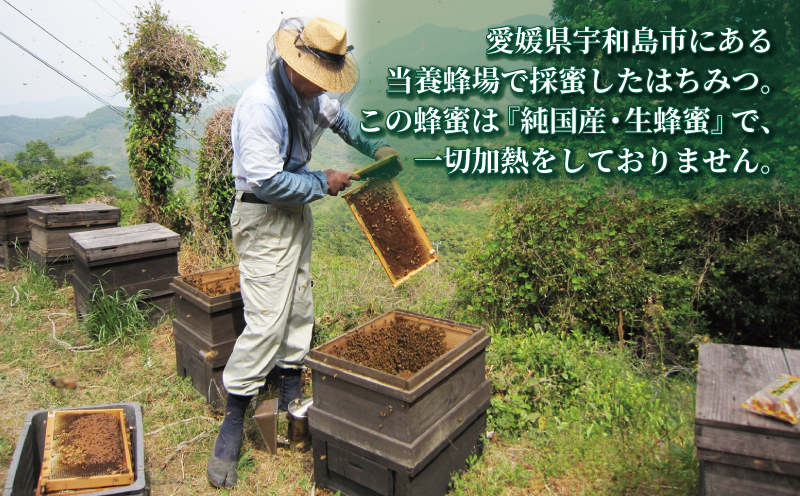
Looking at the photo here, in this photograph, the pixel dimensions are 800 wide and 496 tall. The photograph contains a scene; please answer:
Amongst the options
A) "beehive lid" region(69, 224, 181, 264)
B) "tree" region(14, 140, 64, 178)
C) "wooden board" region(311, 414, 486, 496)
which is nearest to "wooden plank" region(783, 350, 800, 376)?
"wooden board" region(311, 414, 486, 496)

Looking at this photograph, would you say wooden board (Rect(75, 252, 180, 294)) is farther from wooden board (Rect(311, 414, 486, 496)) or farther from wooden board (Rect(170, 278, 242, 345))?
wooden board (Rect(311, 414, 486, 496))

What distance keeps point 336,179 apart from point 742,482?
207 centimetres

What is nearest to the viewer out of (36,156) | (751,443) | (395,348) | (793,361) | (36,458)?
(751,443)

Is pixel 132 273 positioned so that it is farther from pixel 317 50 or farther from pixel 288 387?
pixel 317 50

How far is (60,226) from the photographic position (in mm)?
5273

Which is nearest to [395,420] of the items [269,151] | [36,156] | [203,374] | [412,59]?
[269,151]

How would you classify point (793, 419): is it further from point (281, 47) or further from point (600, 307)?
point (600, 307)

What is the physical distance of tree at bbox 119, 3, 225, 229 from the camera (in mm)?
6176

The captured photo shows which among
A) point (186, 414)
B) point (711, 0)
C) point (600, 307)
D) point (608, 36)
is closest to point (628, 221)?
point (600, 307)

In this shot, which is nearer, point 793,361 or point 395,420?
point 793,361

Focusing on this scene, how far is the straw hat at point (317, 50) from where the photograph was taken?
8.02 feet

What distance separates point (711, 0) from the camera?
6930 millimetres

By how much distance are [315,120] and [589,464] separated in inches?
91.3

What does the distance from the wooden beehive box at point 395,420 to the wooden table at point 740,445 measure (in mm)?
1010
